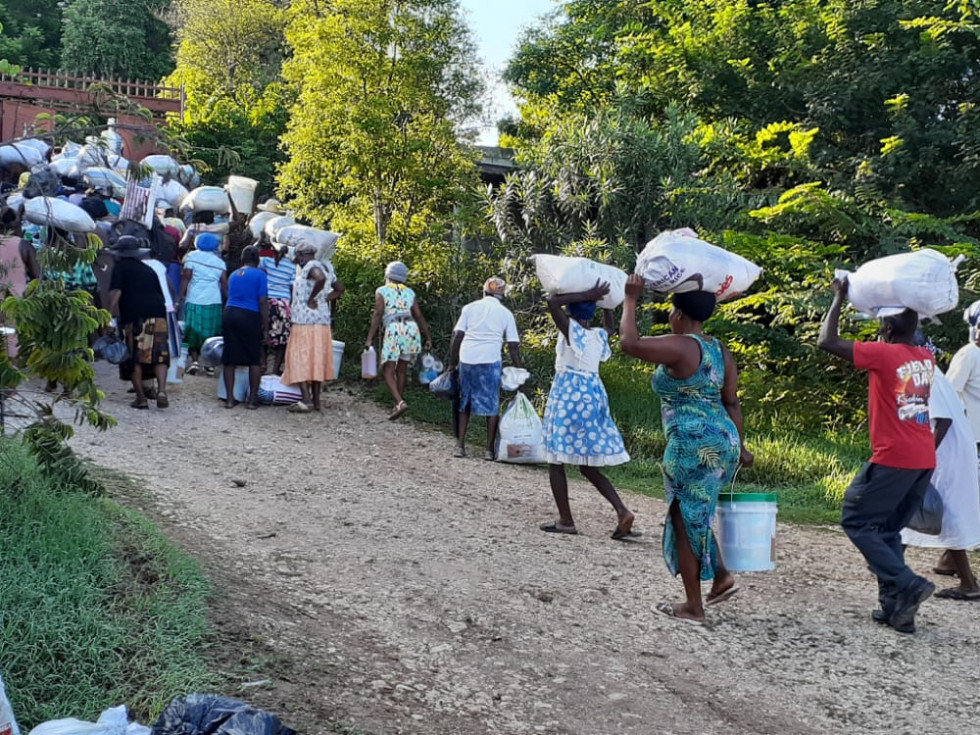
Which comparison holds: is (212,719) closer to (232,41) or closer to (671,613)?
(671,613)

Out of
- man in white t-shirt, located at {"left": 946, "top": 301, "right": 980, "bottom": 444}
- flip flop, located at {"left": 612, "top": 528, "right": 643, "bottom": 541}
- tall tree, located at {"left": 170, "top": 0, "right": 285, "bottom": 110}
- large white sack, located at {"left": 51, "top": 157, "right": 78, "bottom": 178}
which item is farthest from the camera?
tall tree, located at {"left": 170, "top": 0, "right": 285, "bottom": 110}

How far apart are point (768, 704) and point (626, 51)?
13.3 m

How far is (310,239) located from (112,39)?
21358 mm

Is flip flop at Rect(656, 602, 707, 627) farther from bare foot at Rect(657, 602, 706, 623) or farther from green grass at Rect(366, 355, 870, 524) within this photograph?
green grass at Rect(366, 355, 870, 524)

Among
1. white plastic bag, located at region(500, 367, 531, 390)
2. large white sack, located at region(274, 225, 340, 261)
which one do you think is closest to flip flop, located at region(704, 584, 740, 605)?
white plastic bag, located at region(500, 367, 531, 390)

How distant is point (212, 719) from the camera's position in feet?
9.96

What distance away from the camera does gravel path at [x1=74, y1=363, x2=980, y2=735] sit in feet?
13.8

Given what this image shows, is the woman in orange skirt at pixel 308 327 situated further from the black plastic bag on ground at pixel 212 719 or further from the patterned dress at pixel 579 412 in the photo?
the black plastic bag on ground at pixel 212 719

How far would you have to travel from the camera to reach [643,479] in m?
9.85

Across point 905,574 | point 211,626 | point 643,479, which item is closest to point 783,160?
point 643,479

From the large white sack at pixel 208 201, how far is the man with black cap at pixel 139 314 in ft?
8.98

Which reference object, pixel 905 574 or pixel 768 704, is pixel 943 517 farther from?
pixel 768 704

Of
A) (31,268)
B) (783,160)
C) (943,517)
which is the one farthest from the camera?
(783,160)

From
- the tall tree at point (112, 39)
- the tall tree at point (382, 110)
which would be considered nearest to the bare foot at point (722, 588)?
the tall tree at point (382, 110)
